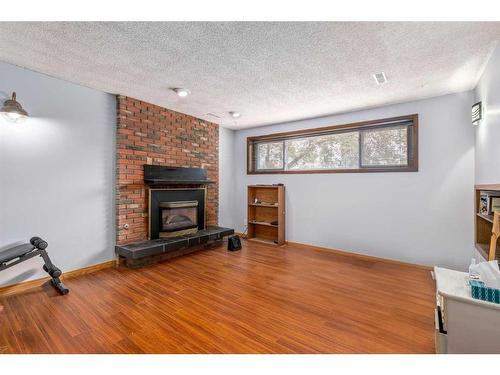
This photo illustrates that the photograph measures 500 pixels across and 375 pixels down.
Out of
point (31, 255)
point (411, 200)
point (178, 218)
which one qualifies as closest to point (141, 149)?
point (178, 218)

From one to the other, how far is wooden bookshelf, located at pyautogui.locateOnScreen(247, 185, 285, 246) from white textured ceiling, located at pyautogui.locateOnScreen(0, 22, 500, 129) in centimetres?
206

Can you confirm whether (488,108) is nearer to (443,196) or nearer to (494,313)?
(443,196)

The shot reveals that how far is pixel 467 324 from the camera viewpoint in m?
1.32

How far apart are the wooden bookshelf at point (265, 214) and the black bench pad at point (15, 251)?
3.43 m

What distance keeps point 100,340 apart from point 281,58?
2.85 metres

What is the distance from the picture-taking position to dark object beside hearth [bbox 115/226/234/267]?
10.3ft

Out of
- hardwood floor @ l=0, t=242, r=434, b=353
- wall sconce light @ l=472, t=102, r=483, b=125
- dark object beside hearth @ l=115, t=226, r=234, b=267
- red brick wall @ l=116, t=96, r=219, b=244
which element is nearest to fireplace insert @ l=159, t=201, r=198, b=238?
dark object beside hearth @ l=115, t=226, r=234, b=267

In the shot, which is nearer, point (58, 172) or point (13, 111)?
point (13, 111)

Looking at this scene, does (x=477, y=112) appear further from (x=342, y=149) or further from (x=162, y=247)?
(x=162, y=247)

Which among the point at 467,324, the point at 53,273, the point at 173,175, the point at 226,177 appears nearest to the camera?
the point at 467,324

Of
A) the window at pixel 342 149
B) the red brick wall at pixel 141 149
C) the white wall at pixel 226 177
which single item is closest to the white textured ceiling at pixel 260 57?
the red brick wall at pixel 141 149

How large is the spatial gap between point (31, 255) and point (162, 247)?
1408 millimetres

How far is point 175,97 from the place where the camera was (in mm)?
3396
